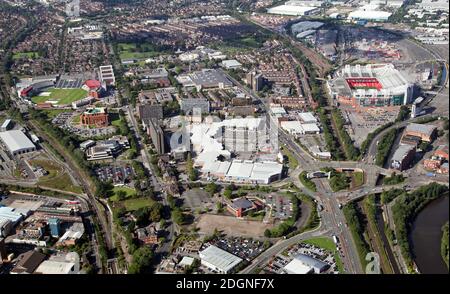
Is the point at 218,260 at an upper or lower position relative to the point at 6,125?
upper

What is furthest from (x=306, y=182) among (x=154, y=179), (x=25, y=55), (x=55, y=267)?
(x=25, y=55)

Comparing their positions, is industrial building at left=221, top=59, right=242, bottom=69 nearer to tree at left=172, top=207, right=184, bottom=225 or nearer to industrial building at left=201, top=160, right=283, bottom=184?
industrial building at left=201, top=160, right=283, bottom=184

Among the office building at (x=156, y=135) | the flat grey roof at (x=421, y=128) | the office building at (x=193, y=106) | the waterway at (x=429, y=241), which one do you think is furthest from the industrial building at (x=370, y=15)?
the waterway at (x=429, y=241)

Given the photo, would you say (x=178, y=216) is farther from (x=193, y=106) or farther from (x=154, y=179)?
(x=193, y=106)

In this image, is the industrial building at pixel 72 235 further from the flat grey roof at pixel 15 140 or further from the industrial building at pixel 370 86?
the industrial building at pixel 370 86
